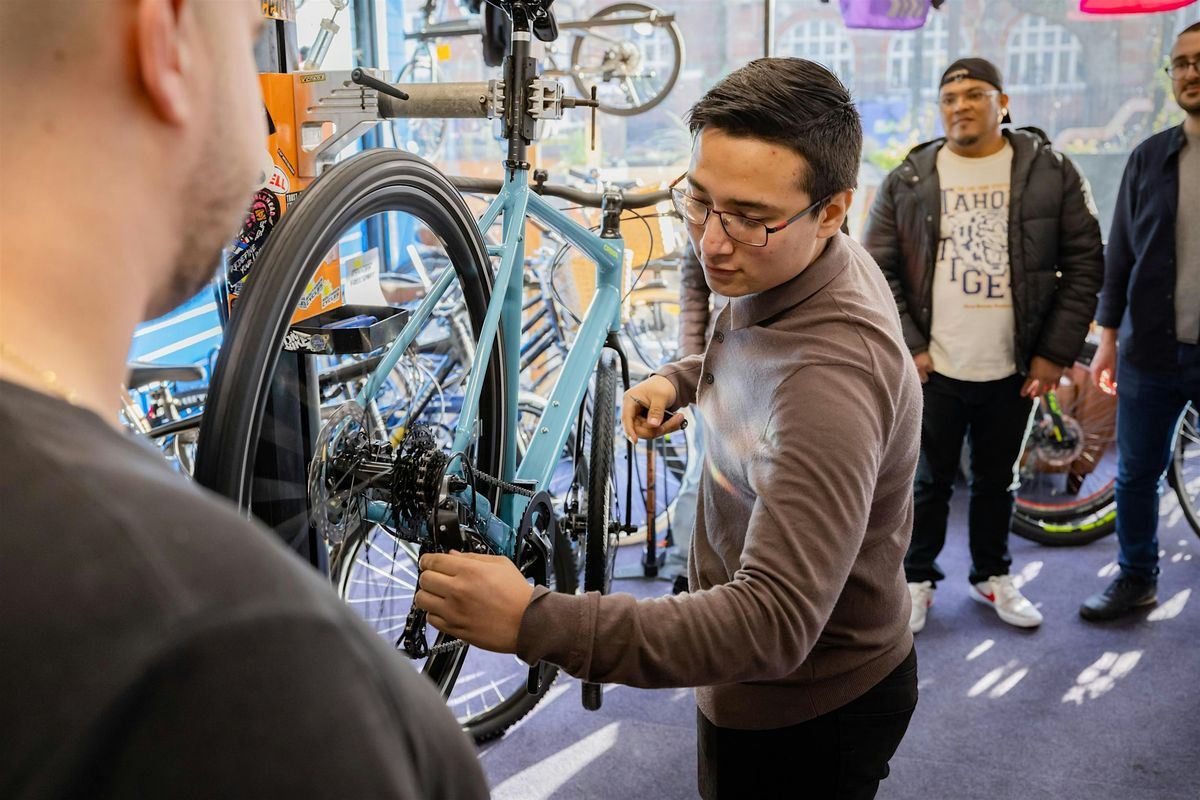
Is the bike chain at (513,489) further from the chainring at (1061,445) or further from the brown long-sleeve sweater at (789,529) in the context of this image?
the chainring at (1061,445)

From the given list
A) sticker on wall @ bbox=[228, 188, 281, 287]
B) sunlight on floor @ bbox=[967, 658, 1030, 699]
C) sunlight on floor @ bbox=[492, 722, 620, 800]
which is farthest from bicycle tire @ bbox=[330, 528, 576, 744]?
sunlight on floor @ bbox=[967, 658, 1030, 699]

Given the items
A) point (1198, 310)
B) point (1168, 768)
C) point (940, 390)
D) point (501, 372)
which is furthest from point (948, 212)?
point (501, 372)

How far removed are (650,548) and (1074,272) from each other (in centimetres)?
142

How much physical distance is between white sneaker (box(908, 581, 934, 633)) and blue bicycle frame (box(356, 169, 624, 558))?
4.60ft

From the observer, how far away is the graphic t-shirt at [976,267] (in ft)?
8.94

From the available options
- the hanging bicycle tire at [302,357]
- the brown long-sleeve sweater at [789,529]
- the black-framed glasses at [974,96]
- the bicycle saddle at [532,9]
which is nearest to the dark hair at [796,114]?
the brown long-sleeve sweater at [789,529]

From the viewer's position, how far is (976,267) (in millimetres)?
2746

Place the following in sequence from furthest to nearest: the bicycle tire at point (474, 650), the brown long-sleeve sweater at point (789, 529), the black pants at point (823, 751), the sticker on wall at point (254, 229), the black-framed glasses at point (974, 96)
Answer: the black-framed glasses at point (974, 96)
the bicycle tire at point (474, 650)
the sticker on wall at point (254, 229)
the black pants at point (823, 751)
the brown long-sleeve sweater at point (789, 529)

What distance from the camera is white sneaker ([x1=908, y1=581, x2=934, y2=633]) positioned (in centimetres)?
285

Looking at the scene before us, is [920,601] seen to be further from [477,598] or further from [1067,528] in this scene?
[477,598]

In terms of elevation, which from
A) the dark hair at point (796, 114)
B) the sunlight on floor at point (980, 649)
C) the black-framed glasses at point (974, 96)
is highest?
the black-framed glasses at point (974, 96)

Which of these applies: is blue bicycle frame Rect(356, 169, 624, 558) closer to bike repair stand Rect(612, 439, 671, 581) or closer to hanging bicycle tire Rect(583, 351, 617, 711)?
hanging bicycle tire Rect(583, 351, 617, 711)

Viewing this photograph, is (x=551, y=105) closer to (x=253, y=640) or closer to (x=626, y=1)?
(x=253, y=640)

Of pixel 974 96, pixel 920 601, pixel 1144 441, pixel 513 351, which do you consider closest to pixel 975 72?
pixel 974 96
